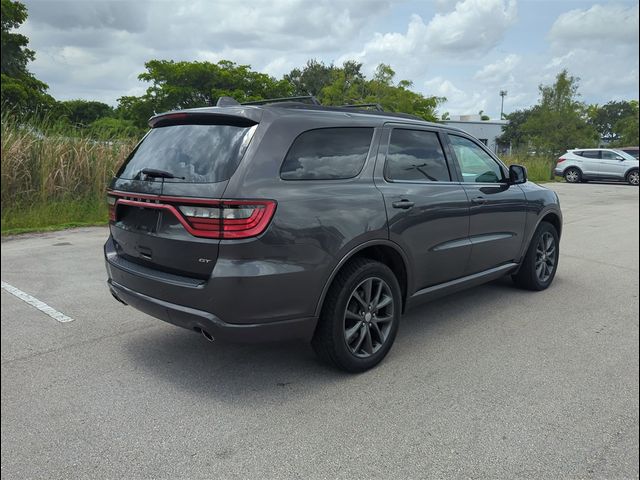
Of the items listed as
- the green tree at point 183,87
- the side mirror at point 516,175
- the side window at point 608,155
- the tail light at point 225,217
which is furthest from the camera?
the green tree at point 183,87

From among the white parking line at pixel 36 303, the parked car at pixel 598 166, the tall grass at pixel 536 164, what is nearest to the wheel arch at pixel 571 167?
the parked car at pixel 598 166

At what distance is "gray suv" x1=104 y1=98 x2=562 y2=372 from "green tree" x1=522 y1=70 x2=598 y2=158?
28245mm

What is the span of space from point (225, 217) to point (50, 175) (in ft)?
28.1

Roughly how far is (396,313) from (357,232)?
30.3 inches

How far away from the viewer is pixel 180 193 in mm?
2902

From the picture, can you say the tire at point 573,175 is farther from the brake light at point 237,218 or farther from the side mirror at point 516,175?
the brake light at point 237,218

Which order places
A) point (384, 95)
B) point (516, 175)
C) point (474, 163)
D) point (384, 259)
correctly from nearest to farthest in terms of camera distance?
1. point (384, 259)
2. point (474, 163)
3. point (516, 175)
4. point (384, 95)

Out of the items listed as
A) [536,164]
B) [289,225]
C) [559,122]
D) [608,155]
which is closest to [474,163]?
[289,225]

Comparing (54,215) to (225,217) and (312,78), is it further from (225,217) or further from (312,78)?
(312,78)

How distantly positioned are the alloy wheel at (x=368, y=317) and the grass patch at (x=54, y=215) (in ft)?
23.6

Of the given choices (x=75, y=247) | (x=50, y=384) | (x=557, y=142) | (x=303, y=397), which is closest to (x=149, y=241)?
(x=50, y=384)

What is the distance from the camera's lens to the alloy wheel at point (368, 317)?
3314 mm

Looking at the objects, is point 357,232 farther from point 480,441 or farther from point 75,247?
point 75,247

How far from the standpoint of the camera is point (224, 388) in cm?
315
